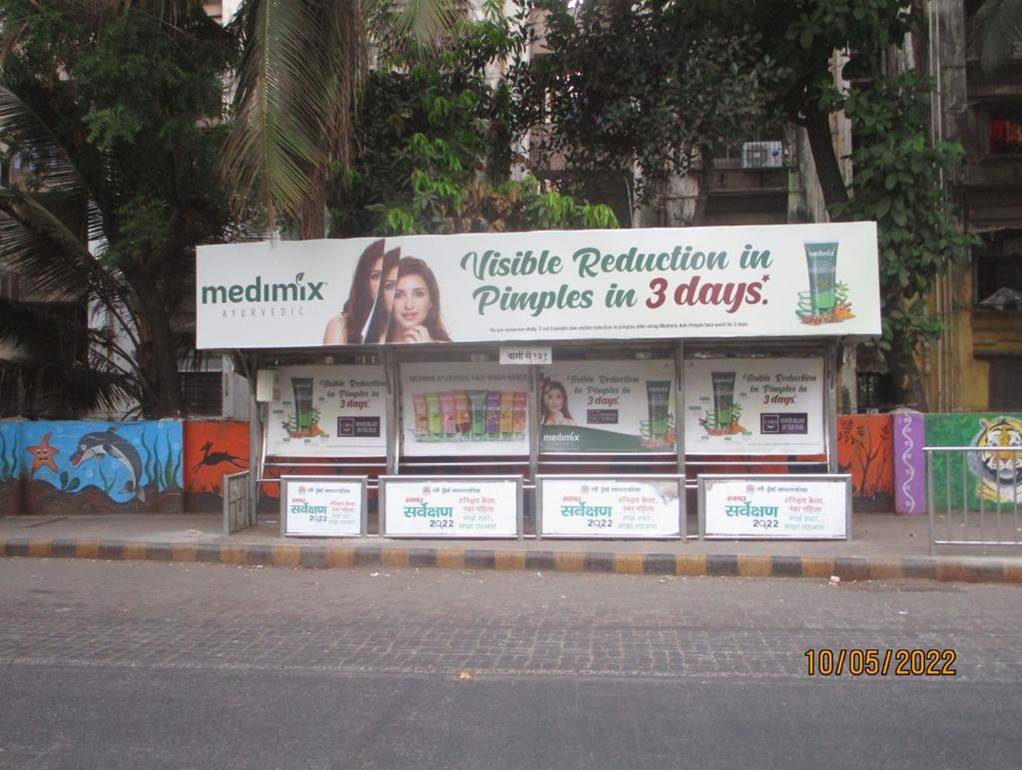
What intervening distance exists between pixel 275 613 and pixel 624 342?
17.8 feet

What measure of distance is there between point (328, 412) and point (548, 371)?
290 centimetres

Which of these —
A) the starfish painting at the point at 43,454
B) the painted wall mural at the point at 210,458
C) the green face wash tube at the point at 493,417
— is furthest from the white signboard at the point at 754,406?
the starfish painting at the point at 43,454

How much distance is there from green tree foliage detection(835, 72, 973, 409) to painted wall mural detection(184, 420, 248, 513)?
9.27 metres

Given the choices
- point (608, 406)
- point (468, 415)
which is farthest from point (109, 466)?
point (608, 406)

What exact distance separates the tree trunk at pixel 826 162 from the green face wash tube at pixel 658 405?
5106 millimetres

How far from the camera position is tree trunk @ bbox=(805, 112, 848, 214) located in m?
14.7

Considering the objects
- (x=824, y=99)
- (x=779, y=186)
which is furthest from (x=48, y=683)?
(x=779, y=186)

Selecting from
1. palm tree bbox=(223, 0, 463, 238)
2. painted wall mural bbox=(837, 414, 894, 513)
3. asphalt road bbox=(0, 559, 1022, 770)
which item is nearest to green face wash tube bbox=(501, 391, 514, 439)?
asphalt road bbox=(0, 559, 1022, 770)

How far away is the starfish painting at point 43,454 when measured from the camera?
537 inches

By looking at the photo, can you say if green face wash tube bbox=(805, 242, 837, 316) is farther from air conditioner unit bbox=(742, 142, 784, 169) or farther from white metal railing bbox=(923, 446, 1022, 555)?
air conditioner unit bbox=(742, 142, 784, 169)

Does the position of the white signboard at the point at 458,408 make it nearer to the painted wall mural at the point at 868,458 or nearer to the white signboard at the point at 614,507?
the white signboard at the point at 614,507

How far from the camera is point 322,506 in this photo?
10.9 metres

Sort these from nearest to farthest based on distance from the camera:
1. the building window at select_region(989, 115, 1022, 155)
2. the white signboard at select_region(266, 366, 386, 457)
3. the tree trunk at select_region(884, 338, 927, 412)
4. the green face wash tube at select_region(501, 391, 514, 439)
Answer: the green face wash tube at select_region(501, 391, 514, 439), the white signboard at select_region(266, 366, 386, 457), the tree trunk at select_region(884, 338, 927, 412), the building window at select_region(989, 115, 1022, 155)

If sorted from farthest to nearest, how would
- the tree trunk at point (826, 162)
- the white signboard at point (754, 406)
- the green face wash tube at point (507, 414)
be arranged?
1. the tree trunk at point (826, 162)
2. the green face wash tube at point (507, 414)
3. the white signboard at point (754, 406)
